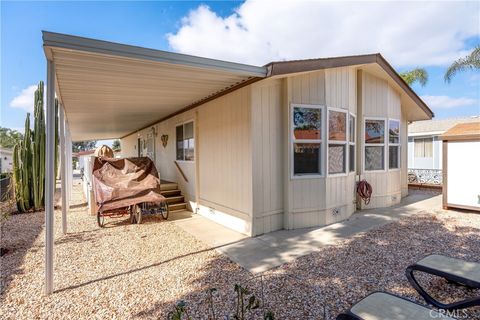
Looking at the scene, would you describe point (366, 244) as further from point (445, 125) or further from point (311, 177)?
point (445, 125)

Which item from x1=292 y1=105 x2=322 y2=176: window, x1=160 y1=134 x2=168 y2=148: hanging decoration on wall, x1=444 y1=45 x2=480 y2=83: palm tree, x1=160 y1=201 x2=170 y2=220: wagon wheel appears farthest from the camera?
x1=444 y1=45 x2=480 y2=83: palm tree

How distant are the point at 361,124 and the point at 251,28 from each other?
4.78 meters

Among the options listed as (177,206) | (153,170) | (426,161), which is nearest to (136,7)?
(153,170)

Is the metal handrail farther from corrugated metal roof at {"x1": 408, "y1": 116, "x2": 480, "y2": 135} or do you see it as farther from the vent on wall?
the vent on wall

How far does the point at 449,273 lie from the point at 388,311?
122cm

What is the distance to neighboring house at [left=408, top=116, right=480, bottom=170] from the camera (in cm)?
1484

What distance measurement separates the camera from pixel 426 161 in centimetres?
1536

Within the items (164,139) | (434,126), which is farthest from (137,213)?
(434,126)

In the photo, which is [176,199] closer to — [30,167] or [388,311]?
[30,167]

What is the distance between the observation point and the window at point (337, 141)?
5.73 m

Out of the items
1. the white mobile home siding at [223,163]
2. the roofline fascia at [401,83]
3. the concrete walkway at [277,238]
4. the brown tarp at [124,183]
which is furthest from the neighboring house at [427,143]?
the brown tarp at [124,183]

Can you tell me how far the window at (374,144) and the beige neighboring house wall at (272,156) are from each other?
239mm

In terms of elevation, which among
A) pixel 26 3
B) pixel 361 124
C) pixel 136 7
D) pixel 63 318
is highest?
pixel 136 7

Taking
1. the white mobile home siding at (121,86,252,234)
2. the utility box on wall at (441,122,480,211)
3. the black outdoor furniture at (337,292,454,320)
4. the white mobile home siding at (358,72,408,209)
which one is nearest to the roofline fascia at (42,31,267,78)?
the white mobile home siding at (121,86,252,234)
